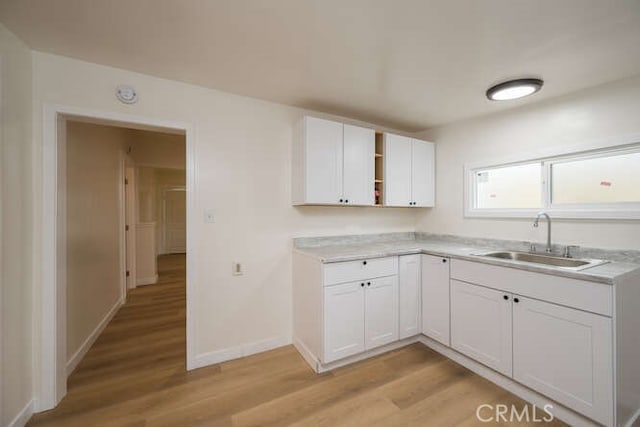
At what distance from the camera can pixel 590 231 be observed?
1.93m

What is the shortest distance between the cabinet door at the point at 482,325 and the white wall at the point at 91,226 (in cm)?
313

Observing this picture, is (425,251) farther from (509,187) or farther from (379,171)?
(509,187)

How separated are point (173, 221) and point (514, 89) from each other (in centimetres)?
822

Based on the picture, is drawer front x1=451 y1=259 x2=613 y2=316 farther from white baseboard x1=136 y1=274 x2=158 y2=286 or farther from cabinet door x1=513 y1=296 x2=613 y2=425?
white baseboard x1=136 y1=274 x2=158 y2=286

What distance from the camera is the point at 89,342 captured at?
90.3 inches

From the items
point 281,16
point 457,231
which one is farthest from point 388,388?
point 281,16

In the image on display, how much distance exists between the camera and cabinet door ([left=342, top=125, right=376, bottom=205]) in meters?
2.36

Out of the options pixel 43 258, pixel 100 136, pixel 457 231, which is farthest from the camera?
pixel 457 231

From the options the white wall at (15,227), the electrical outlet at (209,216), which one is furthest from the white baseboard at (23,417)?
the electrical outlet at (209,216)

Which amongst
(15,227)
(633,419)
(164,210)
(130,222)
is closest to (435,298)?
(633,419)

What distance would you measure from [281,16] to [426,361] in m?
2.68

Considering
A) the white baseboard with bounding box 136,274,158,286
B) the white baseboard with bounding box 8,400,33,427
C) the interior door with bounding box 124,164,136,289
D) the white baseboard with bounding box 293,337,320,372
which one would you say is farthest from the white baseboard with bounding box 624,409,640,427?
the white baseboard with bounding box 136,274,158,286

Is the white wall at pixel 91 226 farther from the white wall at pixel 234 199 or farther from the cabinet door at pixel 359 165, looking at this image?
the cabinet door at pixel 359 165

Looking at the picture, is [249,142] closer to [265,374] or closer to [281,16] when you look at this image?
[281,16]
